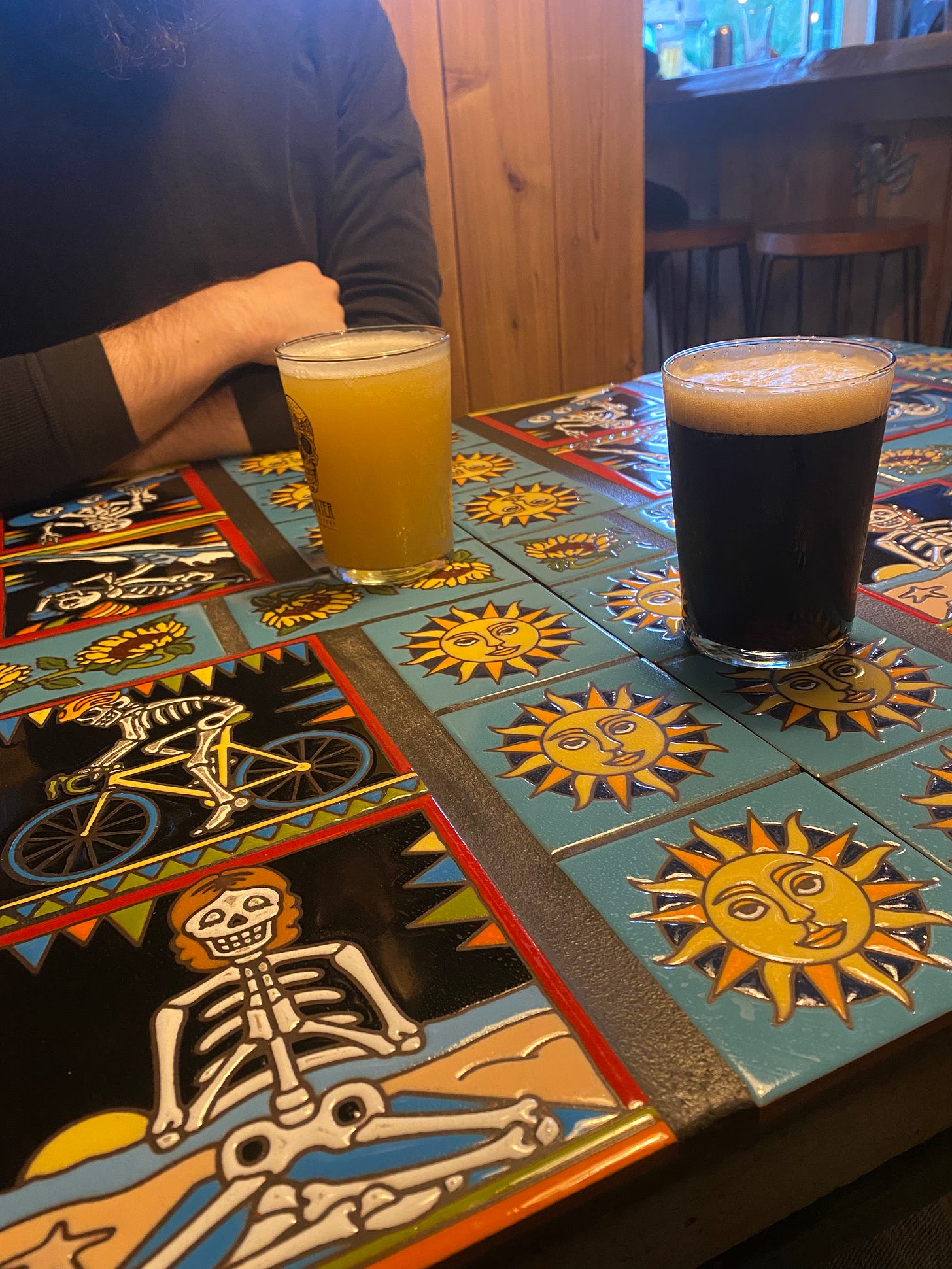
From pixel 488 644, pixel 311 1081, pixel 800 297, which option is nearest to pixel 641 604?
pixel 488 644

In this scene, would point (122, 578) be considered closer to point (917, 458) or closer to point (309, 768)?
point (309, 768)

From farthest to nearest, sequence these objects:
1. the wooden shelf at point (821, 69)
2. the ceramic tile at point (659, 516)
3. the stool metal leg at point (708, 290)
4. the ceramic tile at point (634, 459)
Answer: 1. the stool metal leg at point (708, 290)
2. the wooden shelf at point (821, 69)
3. the ceramic tile at point (634, 459)
4. the ceramic tile at point (659, 516)

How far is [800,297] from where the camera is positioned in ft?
11.1

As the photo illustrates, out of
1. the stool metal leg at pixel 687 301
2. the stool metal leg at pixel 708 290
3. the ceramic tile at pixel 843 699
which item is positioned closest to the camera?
the ceramic tile at pixel 843 699

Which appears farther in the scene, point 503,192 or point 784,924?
point 503,192

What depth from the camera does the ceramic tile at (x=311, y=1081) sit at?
0.32m

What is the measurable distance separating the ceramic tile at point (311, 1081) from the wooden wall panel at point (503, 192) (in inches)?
67.1

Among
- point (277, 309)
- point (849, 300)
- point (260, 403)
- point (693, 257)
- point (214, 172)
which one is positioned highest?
point (214, 172)

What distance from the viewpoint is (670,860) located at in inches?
18.1

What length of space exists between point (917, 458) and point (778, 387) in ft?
1.66

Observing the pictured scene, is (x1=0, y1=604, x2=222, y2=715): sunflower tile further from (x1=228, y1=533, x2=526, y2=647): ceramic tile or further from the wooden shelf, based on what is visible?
the wooden shelf

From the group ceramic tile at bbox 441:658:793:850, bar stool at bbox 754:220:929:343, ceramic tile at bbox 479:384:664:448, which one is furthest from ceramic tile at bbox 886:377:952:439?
bar stool at bbox 754:220:929:343

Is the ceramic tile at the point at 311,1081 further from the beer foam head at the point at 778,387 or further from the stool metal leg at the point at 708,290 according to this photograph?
the stool metal leg at the point at 708,290

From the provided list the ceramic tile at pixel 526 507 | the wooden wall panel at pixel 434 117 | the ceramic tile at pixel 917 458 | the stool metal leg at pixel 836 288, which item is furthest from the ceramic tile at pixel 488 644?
the stool metal leg at pixel 836 288
